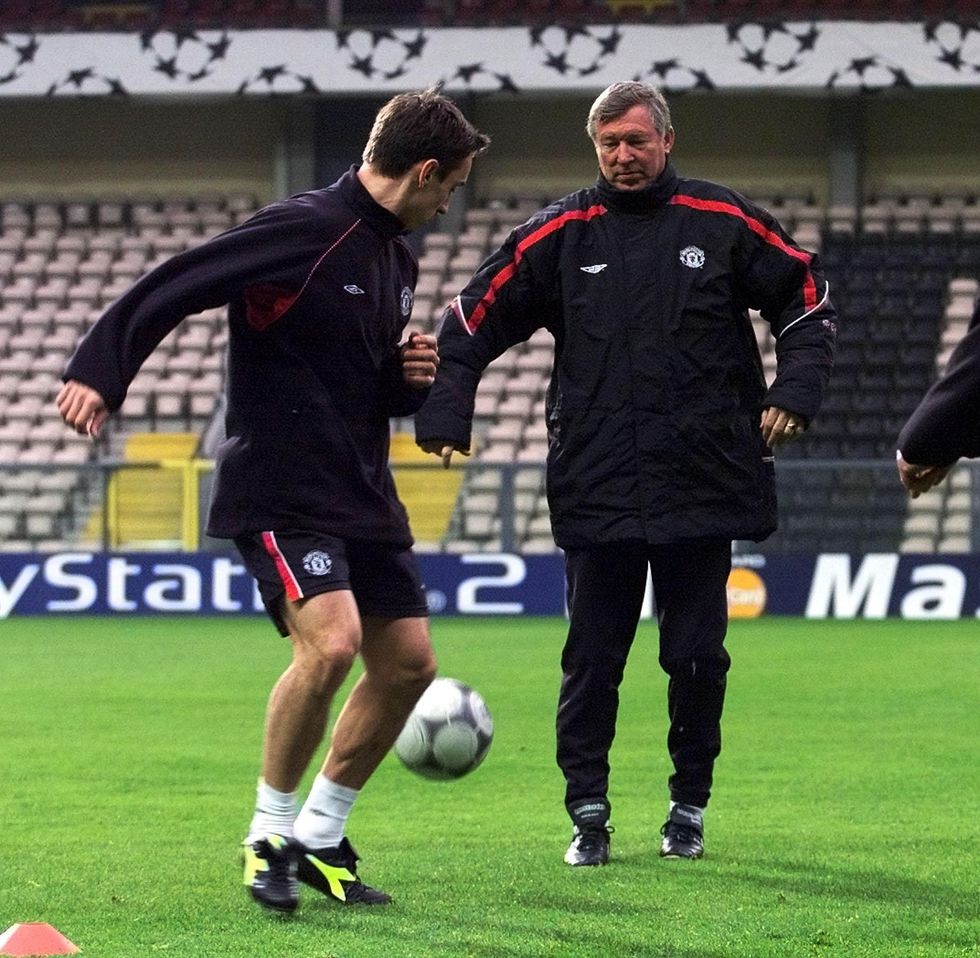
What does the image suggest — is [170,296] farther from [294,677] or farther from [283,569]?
[294,677]

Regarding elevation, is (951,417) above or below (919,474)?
above

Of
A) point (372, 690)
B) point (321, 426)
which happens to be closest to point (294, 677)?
point (372, 690)

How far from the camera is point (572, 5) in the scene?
24703mm

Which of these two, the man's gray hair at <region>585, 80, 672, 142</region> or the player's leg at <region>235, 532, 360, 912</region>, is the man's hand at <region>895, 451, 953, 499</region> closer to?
the player's leg at <region>235, 532, 360, 912</region>

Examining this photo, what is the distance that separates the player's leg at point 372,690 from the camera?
525cm

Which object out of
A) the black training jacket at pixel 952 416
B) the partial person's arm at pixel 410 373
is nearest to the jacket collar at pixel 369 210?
the partial person's arm at pixel 410 373

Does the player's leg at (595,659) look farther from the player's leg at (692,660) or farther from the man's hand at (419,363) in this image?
the man's hand at (419,363)

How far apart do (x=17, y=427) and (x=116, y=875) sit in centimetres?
1813

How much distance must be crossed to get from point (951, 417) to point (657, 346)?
6.28ft

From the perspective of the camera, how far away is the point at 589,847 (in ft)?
18.8

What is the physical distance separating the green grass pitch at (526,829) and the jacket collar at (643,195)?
1.85 metres

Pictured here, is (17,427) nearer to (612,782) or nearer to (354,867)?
(612,782)

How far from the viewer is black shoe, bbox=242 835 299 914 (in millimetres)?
4863

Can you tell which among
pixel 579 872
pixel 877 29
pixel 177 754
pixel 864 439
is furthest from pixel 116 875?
pixel 877 29
